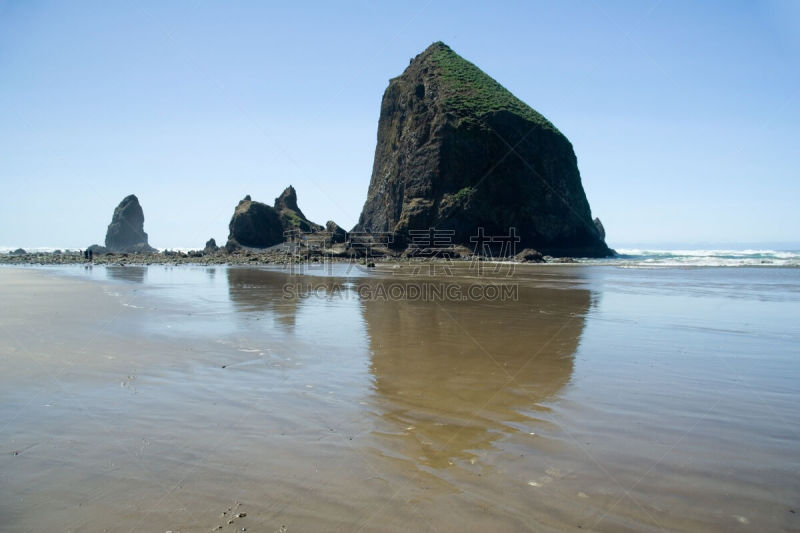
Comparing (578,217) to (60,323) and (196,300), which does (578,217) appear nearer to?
(196,300)

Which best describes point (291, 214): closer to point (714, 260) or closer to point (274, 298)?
point (714, 260)

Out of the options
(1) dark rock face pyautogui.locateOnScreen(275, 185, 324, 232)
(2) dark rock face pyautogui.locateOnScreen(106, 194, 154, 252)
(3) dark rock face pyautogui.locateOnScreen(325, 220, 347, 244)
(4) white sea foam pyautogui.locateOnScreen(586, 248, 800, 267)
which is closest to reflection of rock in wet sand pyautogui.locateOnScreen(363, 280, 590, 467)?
(4) white sea foam pyautogui.locateOnScreen(586, 248, 800, 267)

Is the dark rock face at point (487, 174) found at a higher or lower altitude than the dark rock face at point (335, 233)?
higher

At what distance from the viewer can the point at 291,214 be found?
69125mm

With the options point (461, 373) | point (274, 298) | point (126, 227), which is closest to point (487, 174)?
point (274, 298)

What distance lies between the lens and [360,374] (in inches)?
244

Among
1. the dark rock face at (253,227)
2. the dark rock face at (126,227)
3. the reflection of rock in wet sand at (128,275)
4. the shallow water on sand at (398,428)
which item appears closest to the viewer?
the shallow water on sand at (398,428)

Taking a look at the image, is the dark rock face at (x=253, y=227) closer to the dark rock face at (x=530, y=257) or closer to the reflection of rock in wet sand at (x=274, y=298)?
the dark rock face at (x=530, y=257)

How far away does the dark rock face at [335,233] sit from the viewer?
179 feet

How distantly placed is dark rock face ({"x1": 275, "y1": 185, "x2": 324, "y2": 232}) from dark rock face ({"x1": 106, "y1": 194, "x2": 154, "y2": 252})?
4311 cm

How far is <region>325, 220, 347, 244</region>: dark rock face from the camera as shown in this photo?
54528 millimetres

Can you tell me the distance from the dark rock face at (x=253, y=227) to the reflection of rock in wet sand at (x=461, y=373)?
178 ft

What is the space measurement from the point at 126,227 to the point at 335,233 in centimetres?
6654

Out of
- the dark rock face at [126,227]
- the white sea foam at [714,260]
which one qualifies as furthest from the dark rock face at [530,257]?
the dark rock face at [126,227]
